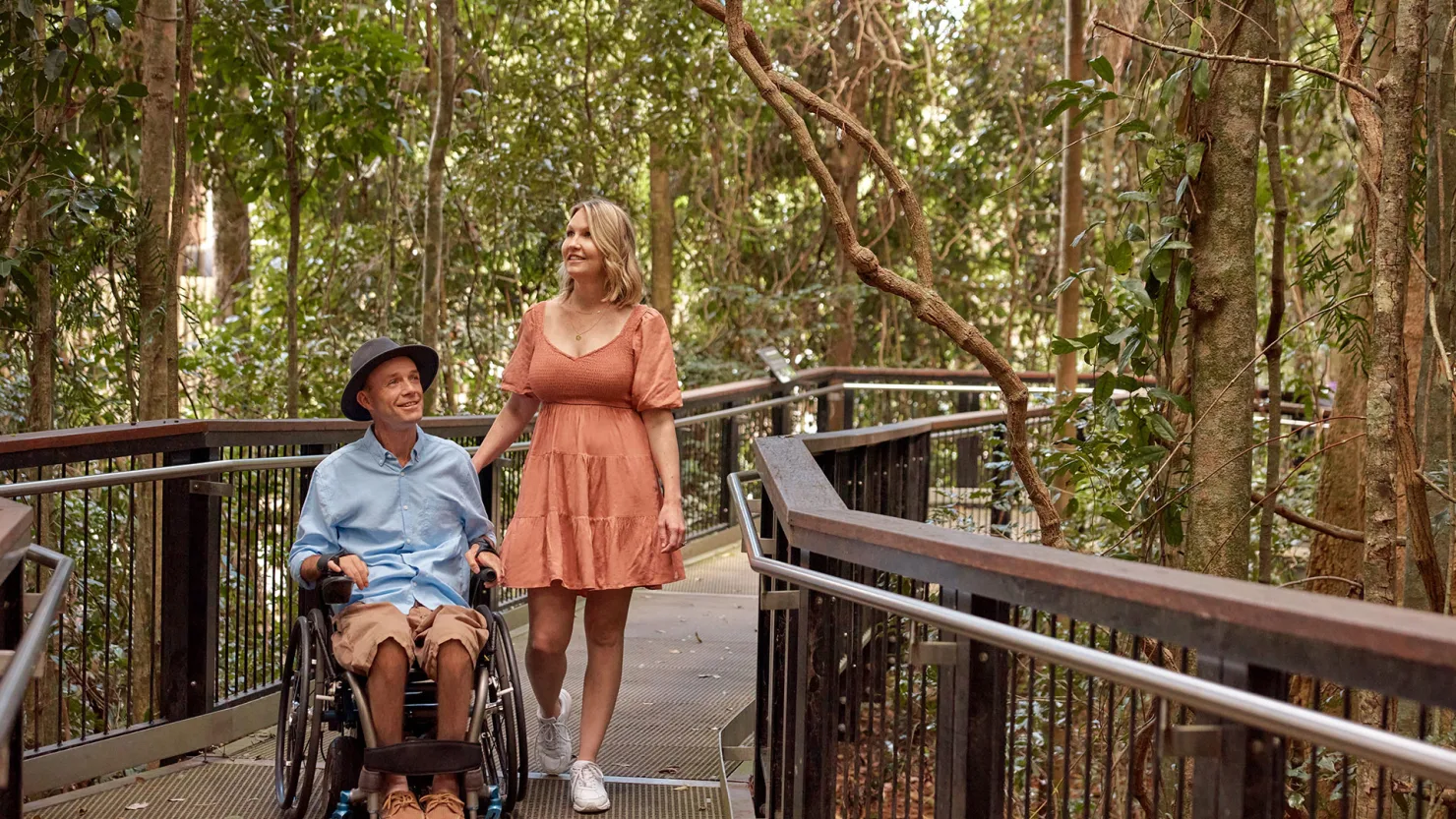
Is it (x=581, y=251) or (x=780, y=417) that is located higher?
(x=581, y=251)

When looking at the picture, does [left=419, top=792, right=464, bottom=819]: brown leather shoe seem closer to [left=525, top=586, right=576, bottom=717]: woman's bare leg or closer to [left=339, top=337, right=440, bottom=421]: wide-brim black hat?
[left=525, top=586, right=576, bottom=717]: woman's bare leg

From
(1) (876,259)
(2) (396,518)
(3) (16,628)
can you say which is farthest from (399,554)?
(1) (876,259)

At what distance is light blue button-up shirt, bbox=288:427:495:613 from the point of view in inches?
139

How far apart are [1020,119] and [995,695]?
14.4 meters

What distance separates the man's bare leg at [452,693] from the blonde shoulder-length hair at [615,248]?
3.42 feet

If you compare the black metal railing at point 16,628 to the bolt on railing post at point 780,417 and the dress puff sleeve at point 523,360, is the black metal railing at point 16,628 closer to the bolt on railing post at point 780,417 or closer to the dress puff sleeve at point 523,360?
the dress puff sleeve at point 523,360

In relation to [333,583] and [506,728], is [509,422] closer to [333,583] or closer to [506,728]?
[333,583]

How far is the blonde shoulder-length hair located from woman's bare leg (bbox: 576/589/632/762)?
79 cm

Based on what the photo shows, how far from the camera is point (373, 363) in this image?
357cm

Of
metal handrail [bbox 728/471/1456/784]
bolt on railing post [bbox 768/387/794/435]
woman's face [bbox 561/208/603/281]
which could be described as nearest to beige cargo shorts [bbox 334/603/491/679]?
woman's face [bbox 561/208/603/281]

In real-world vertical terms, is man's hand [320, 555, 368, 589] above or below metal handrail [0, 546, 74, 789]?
below

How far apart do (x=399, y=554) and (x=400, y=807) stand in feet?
2.29

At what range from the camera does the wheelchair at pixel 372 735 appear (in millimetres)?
3152

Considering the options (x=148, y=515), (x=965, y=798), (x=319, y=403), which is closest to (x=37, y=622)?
(x=965, y=798)
